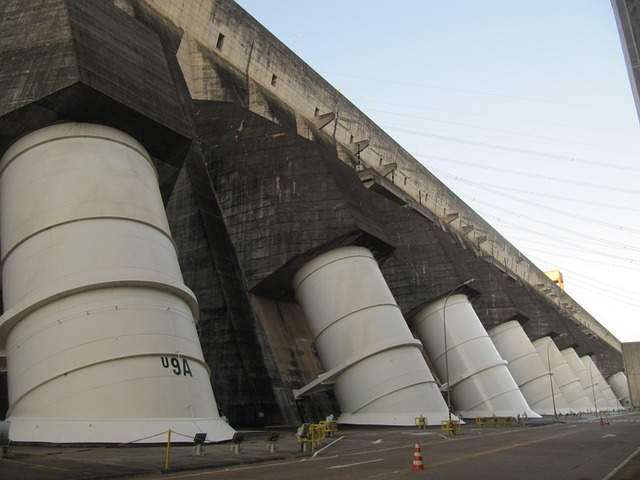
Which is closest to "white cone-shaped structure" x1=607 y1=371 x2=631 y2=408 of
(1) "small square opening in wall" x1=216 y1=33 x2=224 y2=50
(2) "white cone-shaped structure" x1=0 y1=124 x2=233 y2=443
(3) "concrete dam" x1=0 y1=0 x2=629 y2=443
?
(3) "concrete dam" x1=0 y1=0 x2=629 y2=443

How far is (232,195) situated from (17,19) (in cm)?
1159

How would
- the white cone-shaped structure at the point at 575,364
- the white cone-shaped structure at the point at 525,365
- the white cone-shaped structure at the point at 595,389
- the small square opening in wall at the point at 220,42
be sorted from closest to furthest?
the small square opening in wall at the point at 220,42 → the white cone-shaped structure at the point at 525,365 → the white cone-shaped structure at the point at 575,364 → the white cone-shaped structure at the point at 595,389

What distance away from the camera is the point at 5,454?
35.3 ft

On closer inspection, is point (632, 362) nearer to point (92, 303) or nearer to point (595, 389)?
point (595, 389)

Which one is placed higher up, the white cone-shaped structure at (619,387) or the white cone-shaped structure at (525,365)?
the white cone-shaped structure at (525,365)

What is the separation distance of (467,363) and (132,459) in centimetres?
2733

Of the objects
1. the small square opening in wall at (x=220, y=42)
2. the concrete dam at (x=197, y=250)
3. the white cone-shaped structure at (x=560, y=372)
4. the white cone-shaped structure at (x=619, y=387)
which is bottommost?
the white cone-shaped structure at (x=619, y=387)

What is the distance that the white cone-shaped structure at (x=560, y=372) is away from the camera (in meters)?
58.4

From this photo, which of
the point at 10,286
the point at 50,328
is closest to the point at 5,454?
the point at 50,328

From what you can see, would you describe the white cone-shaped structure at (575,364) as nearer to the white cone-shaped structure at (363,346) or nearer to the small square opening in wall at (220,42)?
the white cone-shaped structure at (363,346)

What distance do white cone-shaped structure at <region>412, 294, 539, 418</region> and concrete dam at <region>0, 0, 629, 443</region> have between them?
0.12m

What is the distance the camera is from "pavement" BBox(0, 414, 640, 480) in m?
8.91

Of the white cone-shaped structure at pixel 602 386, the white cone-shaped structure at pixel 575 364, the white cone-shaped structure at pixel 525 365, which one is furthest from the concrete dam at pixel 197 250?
the white cone-shaped structure at pixel 602 386

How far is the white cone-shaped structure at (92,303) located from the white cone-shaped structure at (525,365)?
37.4 m
